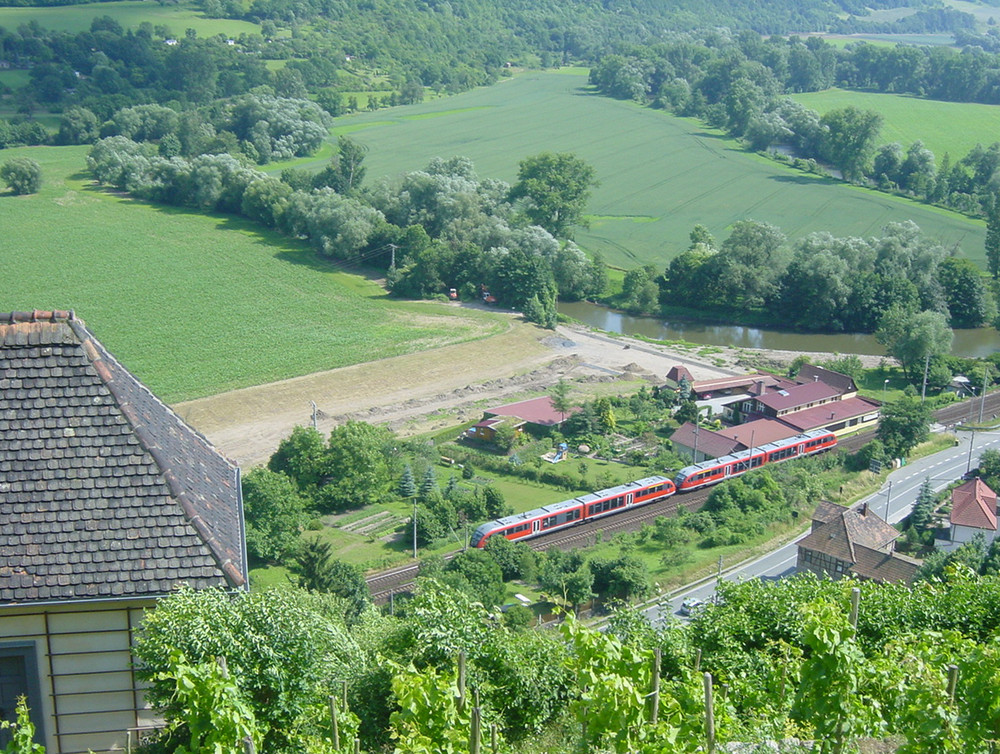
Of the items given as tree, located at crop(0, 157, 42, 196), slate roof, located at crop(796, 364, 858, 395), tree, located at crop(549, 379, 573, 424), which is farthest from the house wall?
tree, located at crop(0, 157, 42, 196)

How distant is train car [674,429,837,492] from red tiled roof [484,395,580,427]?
7229 millimetres

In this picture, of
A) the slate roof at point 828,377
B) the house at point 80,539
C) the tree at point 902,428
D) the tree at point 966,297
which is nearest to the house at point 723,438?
the tree at point 902,428

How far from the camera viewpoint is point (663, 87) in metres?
139

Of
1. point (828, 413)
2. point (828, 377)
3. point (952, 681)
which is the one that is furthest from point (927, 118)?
point (952, 681)

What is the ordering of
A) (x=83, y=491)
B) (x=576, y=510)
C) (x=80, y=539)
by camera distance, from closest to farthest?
(x=80, y=539) < (x=83, y=491) < (x=576, y=510)

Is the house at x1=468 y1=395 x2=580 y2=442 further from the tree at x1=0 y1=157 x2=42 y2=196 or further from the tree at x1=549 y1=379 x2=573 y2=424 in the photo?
the tree at x1=0 y1=157 x2=42 y2=196

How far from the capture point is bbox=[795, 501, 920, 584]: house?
34.6 m

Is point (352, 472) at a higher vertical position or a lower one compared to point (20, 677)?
lower

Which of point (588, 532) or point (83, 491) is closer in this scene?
point (83, 491)

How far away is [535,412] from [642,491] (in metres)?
9.59

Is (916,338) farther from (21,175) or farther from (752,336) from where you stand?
(21,175)

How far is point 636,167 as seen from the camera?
110000mm

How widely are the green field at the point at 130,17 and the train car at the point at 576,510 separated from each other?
117248 millimetres

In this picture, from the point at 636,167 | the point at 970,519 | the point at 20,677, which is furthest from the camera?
the point at 636,167
